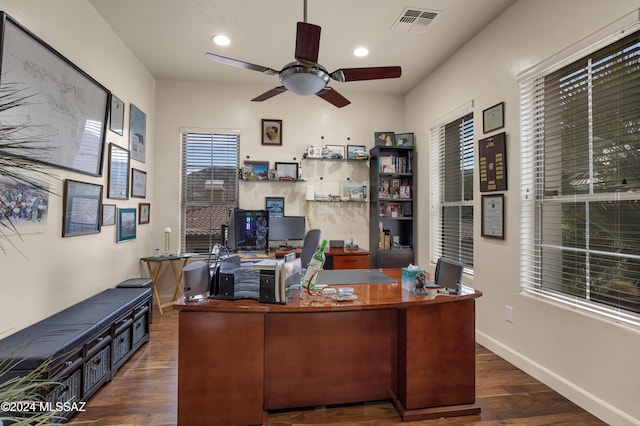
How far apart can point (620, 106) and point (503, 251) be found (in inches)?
56.8

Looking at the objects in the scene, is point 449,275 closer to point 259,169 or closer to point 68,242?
point 68,242

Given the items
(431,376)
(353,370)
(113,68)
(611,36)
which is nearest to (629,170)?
(611,36)

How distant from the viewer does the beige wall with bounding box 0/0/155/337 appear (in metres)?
2.19

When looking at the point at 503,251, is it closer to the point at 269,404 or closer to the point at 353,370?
the point at 353,370

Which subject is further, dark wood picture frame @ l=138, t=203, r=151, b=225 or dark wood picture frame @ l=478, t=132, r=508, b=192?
dark wood picture frame @ l=138, t=203, r=151, b=225

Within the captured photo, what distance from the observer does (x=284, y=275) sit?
6.19 ft

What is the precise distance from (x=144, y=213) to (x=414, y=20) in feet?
13.0

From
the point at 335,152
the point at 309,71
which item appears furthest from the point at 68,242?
the point at 335,152

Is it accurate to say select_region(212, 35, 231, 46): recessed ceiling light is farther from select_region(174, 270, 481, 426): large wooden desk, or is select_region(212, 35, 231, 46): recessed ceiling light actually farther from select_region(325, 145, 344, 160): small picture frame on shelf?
select_region(174, 270, 481, 426): large wooden desk

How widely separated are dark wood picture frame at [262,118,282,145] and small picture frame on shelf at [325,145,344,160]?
74 centimetres

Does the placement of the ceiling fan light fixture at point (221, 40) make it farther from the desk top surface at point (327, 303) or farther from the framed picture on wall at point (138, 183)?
the desk top surface at point (327, 303)

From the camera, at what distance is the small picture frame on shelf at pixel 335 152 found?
4.88m

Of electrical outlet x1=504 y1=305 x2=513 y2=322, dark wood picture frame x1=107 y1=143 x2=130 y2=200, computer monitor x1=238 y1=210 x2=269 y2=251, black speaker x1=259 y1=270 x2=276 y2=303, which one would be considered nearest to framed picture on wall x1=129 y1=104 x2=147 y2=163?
dark wood picture frame x1=107 y1=143 x2=130 y2=200

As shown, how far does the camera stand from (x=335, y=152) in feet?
16.1
